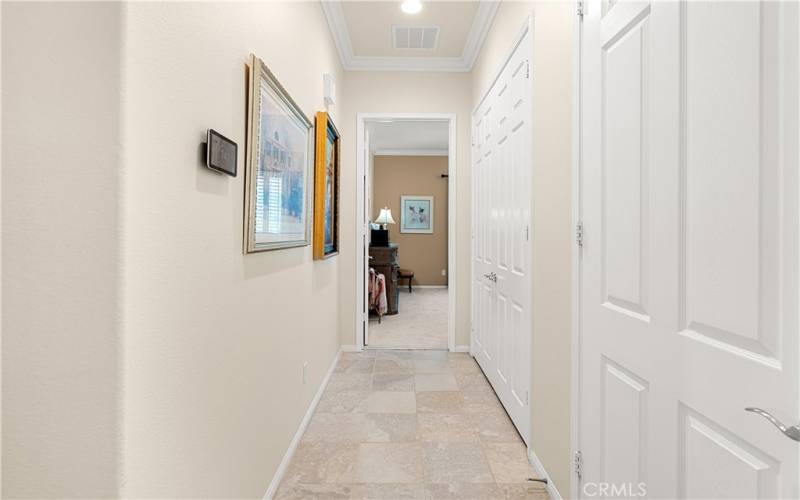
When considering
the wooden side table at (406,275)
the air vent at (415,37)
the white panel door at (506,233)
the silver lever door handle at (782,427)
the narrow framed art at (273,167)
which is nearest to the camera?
the silver lever door handle at (782,427)

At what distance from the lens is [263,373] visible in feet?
5.25

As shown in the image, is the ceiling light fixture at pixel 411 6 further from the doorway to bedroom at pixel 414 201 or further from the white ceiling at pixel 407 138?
the doorway to bedroom at pixel 414 201

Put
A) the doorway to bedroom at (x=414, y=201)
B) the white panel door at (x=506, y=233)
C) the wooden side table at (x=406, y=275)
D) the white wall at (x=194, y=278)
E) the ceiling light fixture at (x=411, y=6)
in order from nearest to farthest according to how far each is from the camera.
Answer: the white wall at (x=194, y=278) → the white panel door at (x=506, y=233) → the ceiling light fixture at (x=411, y=6) → the doorway to bedroom at (x=414, y=201) → the wooden side table at (x=406, y=275)

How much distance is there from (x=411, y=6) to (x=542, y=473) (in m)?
3.12

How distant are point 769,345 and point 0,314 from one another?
1.46 metres

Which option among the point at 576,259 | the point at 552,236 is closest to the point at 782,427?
the point at 576,259

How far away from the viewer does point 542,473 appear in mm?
1834

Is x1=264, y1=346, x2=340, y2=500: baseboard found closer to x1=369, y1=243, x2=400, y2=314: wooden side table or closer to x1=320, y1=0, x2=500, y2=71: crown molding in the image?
x1=369, y1=243, x2=400, y2=314: wooden side table

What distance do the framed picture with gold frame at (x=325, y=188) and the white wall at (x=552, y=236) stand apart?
4.33 ft

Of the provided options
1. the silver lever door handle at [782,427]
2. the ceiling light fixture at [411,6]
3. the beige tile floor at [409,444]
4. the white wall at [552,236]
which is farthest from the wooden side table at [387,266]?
the silver lever door handle at [782,427]

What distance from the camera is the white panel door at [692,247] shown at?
0.72 meters

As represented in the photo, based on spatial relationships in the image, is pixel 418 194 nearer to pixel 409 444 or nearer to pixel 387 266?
pixel 387 266

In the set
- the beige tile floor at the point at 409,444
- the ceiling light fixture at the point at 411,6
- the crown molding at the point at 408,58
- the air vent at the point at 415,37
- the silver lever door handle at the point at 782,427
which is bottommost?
the beige tile floor at the point at 409,444

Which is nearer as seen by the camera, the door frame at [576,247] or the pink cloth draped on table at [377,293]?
the door frame at [576,247]
